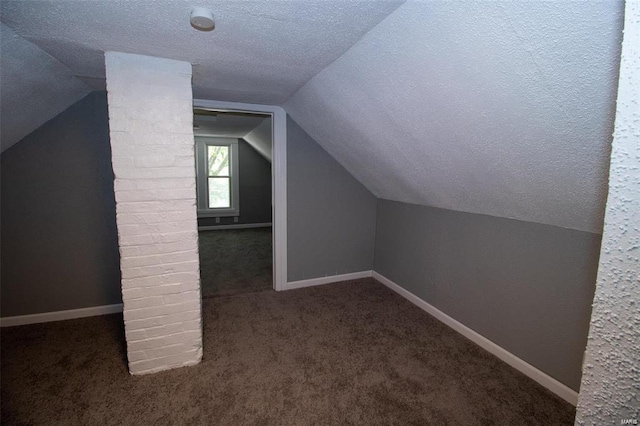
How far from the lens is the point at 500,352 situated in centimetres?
206

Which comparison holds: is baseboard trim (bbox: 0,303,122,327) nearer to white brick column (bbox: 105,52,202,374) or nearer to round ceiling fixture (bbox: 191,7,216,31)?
white brick column (bbox: 105,52,202,374)

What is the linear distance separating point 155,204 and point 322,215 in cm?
188

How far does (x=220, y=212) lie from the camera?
646cm

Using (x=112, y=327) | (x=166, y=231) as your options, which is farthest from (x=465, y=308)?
(x=112, y=327)

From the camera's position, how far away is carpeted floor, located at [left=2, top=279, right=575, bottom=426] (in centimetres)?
157

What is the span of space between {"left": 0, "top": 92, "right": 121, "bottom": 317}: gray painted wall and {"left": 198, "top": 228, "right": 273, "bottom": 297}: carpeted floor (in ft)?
3.59

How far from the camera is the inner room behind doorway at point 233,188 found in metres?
4.95

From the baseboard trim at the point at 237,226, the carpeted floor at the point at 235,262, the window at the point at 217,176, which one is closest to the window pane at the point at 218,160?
the window at the point at 217,176

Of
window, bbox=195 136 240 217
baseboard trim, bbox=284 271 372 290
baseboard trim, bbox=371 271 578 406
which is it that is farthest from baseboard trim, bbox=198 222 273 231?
baseboard trim, bbox=371 271 578 406

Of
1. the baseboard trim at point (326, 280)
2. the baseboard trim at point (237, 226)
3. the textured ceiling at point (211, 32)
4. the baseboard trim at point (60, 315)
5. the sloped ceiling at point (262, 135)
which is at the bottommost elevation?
the baseboard trim at point (60, 315)

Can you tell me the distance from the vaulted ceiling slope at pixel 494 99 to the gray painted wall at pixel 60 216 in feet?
6.48

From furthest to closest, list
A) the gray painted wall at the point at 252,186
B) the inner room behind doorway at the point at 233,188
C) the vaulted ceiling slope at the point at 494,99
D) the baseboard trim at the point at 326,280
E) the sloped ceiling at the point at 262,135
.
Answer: the gray painted wall at the point at 252,186 < the inner room behind doorway at the point at 233,188 < the sloped ceiling at the point at 262,135 < the baseboard trim at the point at 326,280 < the vaulted ceiling slope at the point at 494,99

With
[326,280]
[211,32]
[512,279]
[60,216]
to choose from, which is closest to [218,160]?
[60,216]

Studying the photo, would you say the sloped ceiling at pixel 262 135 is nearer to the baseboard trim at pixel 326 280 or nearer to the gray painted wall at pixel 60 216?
the gray painted wall at pixel 60 216
